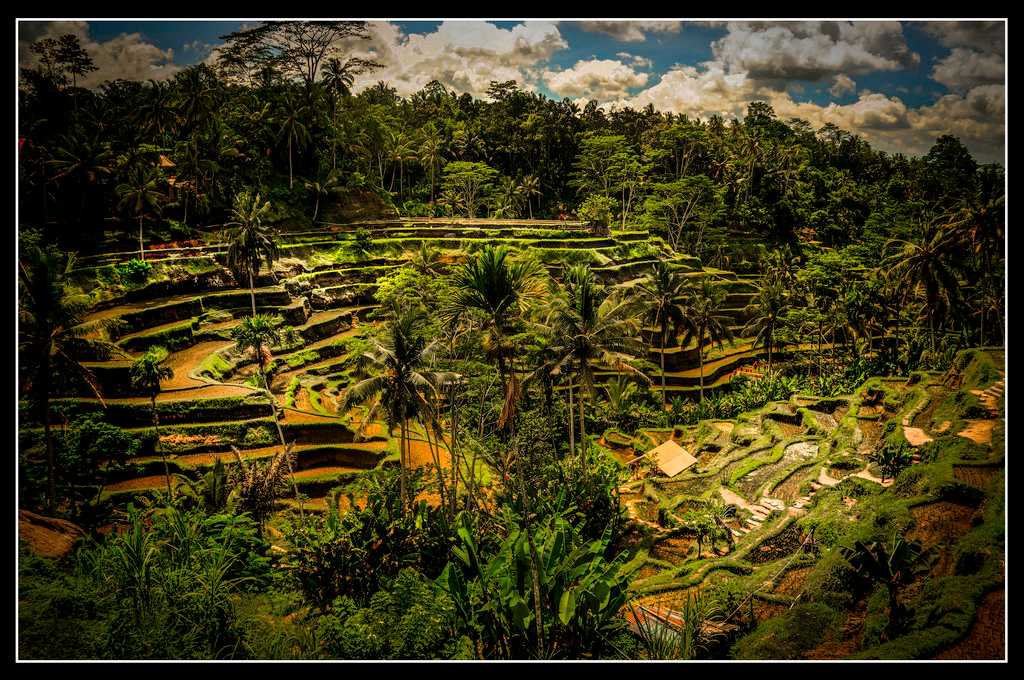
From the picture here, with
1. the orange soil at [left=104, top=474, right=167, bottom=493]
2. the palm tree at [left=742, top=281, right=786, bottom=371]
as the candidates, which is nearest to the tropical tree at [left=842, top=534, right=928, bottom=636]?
the orange soil at [left=104, top=474, right=167, bottom=493]

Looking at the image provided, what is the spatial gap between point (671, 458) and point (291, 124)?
29667 millimetres

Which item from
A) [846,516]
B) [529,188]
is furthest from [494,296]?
[529,188]

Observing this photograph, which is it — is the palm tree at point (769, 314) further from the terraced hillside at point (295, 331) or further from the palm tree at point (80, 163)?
the palm tree at point (80, 163)

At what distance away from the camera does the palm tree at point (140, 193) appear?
977 inches

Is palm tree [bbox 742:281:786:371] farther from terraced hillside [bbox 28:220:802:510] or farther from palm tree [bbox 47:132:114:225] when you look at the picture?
palm tree [bbox 47:132:114:225]

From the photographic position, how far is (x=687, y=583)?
10.5m

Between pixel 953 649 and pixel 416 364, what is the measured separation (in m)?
9.46

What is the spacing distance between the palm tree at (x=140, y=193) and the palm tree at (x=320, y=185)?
8470mm

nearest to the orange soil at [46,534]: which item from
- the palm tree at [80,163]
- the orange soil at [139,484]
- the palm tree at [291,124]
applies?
the orange soil at [139,484]

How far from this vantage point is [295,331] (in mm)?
23094

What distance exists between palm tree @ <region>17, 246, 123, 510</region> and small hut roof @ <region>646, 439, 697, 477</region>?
1536 centimetres

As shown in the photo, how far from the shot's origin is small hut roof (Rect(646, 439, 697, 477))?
17.7 m
